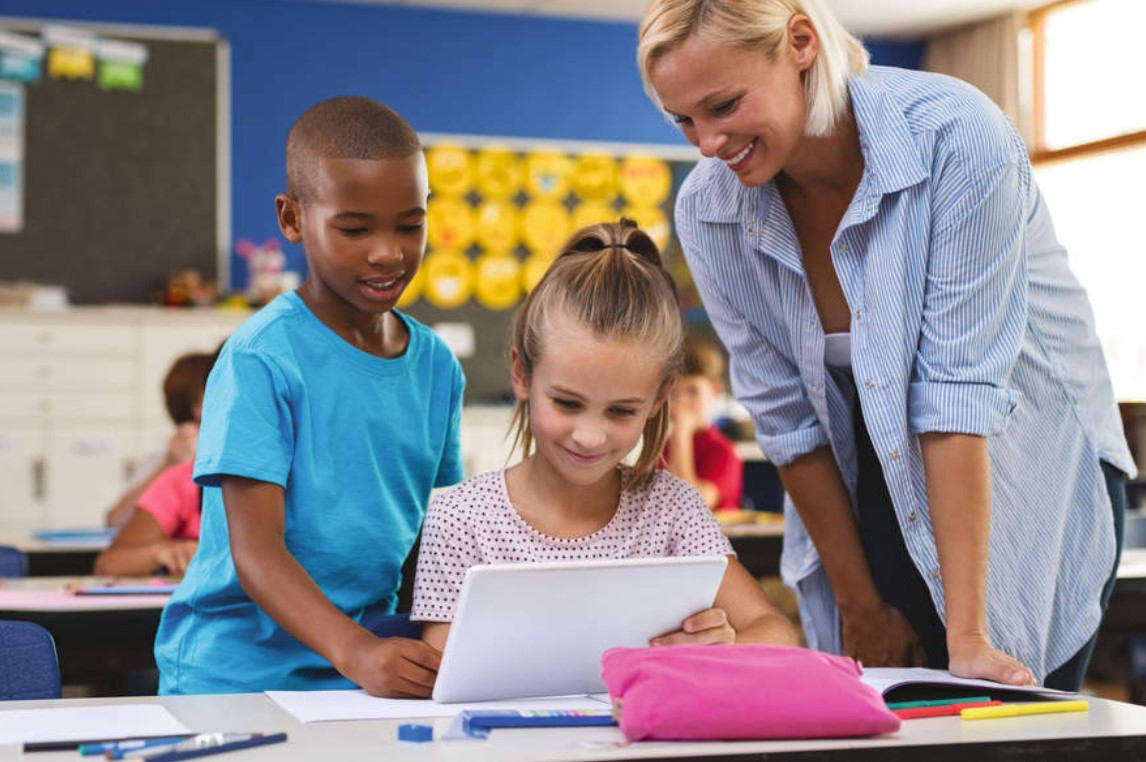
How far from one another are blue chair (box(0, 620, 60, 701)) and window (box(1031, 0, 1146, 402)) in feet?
19.6

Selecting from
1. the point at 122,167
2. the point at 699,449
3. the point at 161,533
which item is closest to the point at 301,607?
the point at 161,533

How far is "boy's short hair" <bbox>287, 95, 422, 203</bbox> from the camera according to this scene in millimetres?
1666

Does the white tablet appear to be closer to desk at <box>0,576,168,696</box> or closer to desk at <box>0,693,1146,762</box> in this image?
desk at <box>0,693,1146,762</box>

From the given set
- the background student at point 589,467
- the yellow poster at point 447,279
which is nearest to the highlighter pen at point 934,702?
the background student at point 589,467

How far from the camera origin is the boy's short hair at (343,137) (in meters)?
1.67

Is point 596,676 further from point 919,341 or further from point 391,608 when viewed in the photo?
point 919,341

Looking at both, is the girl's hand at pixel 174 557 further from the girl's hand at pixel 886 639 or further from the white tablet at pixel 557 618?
the white tablet at pixel 557 618

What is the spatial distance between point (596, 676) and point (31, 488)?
512 cm

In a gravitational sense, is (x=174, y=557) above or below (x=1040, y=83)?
below

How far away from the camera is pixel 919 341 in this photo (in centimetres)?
167

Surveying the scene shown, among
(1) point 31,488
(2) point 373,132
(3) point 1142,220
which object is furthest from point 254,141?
(2) point 373,132

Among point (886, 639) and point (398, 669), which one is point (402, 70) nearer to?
point (886, 639)

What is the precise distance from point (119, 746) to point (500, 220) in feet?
20.5

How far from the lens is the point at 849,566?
5.91ft
